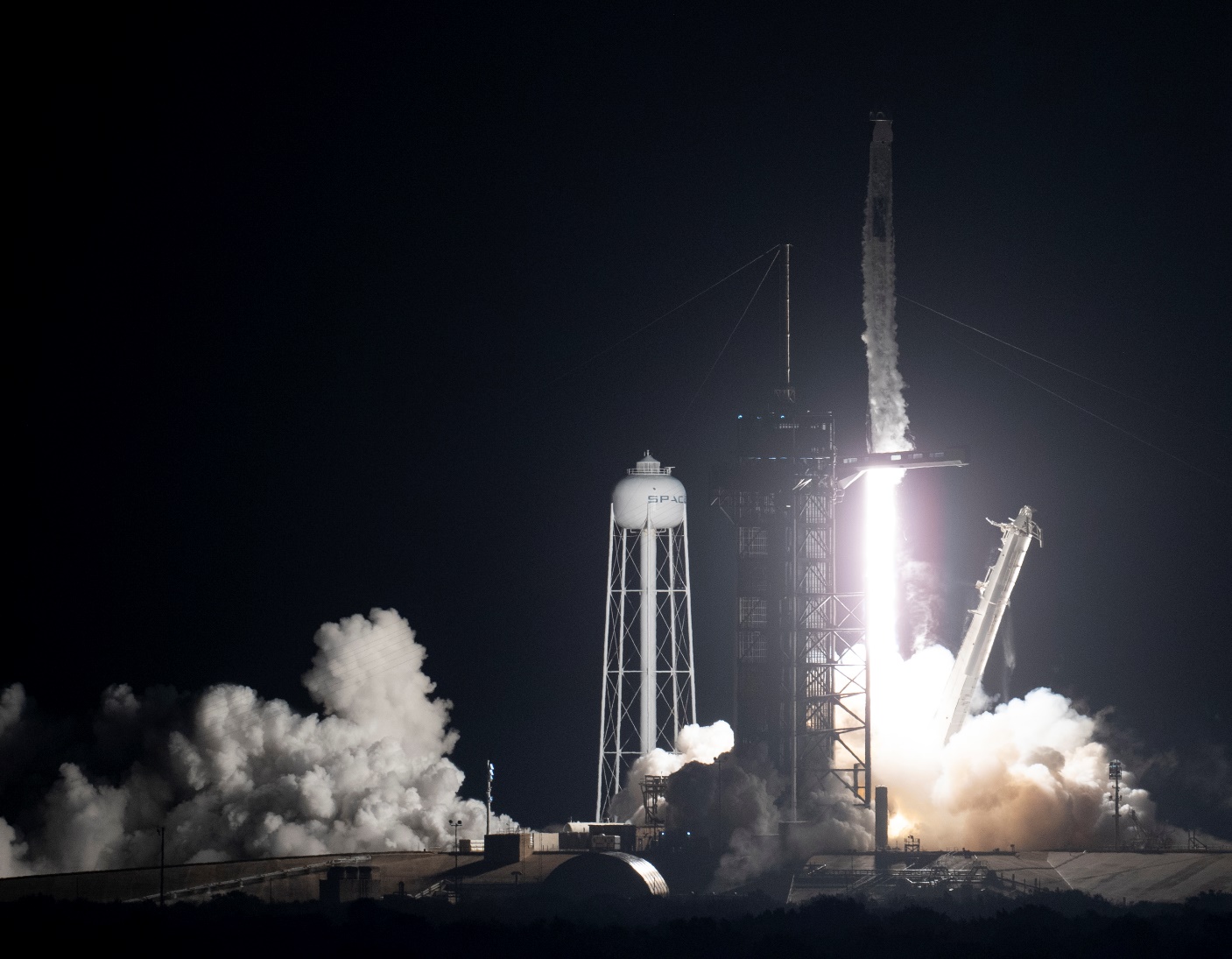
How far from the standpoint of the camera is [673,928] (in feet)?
169

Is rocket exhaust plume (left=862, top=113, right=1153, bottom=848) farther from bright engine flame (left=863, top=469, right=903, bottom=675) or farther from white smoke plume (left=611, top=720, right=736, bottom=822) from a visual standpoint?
white smoke plume (left=611, top=720, right=736, bottom=822)

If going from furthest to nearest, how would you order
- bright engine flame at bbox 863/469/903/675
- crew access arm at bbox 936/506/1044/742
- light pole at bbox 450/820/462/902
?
bright engine flame at bbox 863/469/903/675 → crew access arm at bbox 936/506/1044/742 → light pole at bbox 450/820/462/902

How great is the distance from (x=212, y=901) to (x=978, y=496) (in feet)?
92.6

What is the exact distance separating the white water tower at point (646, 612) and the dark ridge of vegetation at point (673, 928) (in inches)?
476

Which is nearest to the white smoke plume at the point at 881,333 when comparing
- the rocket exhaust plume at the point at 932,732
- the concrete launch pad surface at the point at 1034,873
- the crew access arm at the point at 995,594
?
the rocket exhaust plume at the point at 932,732

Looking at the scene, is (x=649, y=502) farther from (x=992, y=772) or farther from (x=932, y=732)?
(x=992, y=772)

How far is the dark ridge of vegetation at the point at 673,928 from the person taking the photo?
49219mm

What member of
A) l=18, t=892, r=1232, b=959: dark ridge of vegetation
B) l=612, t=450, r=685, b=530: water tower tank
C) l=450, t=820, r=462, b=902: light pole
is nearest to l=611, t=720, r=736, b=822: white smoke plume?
l=450, t=820, r=462, b=902: light pole

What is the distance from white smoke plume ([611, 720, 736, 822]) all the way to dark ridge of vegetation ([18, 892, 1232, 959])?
917 centimetres

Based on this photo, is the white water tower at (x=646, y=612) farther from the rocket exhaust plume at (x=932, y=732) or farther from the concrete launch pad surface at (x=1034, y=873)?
the concrete launch pad surface at (x=1034, y=873)

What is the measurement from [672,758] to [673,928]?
555 inches

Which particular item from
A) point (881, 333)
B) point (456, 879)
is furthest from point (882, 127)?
point (456, 879)

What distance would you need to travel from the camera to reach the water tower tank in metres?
67.7

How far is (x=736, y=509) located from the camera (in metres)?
64.1
